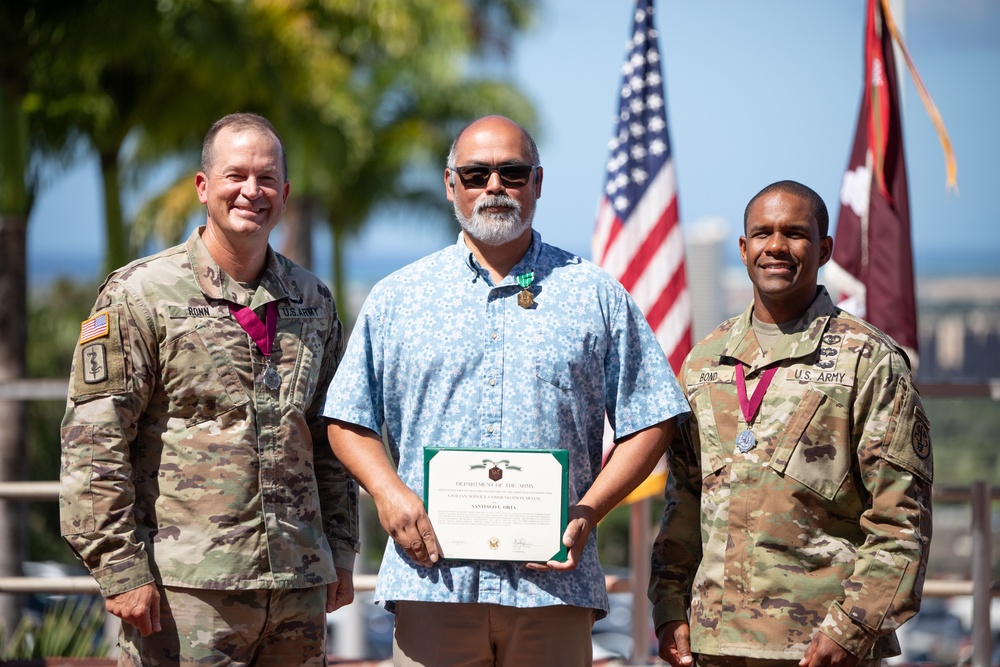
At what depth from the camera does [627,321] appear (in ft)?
12.0

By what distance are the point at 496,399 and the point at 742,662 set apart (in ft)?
3.44

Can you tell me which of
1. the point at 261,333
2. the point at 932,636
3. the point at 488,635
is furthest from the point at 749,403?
the point at 932,636

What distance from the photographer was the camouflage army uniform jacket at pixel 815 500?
11.1 feet

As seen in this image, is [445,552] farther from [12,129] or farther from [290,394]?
[12,129]

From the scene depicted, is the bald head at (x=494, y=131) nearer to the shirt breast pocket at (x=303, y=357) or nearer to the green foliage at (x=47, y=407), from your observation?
the shirt breast pocket at (x=303, y=357)

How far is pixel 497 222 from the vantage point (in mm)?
3570

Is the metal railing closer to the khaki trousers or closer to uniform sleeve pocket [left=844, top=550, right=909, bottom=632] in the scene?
the khaki trousers

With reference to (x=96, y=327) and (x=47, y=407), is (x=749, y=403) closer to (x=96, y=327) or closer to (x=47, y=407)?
(x=96, y=327)

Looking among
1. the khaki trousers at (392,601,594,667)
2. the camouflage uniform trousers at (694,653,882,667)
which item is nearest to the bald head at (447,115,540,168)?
the khaki trousers at (392,601,594,667)

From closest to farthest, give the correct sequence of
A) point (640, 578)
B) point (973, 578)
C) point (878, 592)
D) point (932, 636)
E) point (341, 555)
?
point (878, 592)
point (341, 555)
point (973, 578)
point (640, 578)
point (932, 636)

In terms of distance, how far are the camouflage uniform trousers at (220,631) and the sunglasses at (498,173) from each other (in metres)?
1.39

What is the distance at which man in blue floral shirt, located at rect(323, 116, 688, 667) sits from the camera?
347 centimetres

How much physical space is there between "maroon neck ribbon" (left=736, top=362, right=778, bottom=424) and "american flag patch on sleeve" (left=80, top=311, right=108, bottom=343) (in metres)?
1.92

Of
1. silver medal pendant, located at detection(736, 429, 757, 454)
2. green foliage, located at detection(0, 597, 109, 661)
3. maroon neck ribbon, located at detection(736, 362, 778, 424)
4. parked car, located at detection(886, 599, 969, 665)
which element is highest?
maroon neck ribbon, located at detection(736, 362, 778, 424)
